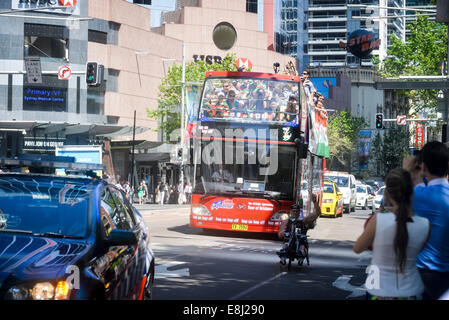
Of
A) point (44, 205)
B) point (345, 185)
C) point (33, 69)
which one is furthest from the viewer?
point (345, 185)

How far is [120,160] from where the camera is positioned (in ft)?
191

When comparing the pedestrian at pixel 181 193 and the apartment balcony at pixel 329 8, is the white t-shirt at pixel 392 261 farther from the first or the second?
the apartment balcony at pixel 329 8

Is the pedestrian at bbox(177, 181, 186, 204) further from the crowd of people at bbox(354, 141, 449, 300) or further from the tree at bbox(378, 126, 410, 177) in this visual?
the tree at bbox(378, 126, 410, 177)

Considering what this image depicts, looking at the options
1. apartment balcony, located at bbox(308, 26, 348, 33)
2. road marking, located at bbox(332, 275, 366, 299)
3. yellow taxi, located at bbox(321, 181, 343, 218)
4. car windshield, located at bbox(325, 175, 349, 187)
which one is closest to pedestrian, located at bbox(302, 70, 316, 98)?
road marking, located at bbox(332, 275, 366, 299)

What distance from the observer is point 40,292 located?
5.09 metres

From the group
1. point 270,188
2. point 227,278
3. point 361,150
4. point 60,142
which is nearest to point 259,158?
point 270,188

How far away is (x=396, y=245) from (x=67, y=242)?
265 centimetres

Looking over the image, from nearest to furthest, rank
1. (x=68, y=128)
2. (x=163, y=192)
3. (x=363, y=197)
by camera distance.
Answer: (x=68, y=128)
(x=363, y=197)
(x=163, y=192)

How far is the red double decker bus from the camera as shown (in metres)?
19.0

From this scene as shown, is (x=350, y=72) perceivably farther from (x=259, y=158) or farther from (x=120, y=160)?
(x=259, y=158)

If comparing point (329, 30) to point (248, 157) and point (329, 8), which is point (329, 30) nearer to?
point (329, 8)

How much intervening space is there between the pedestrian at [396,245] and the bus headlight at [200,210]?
14.5 meters

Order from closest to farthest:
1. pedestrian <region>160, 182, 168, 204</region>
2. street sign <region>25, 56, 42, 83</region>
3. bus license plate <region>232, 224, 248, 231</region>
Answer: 1. bus license plate <region>232, 224, 248, 231</region>
2. street sign <region>25, 56, 42, 83</region>
3. pedestrian <region>160, 182, 168, 204</region>

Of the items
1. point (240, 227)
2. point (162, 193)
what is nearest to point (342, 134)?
point (162, 193)
